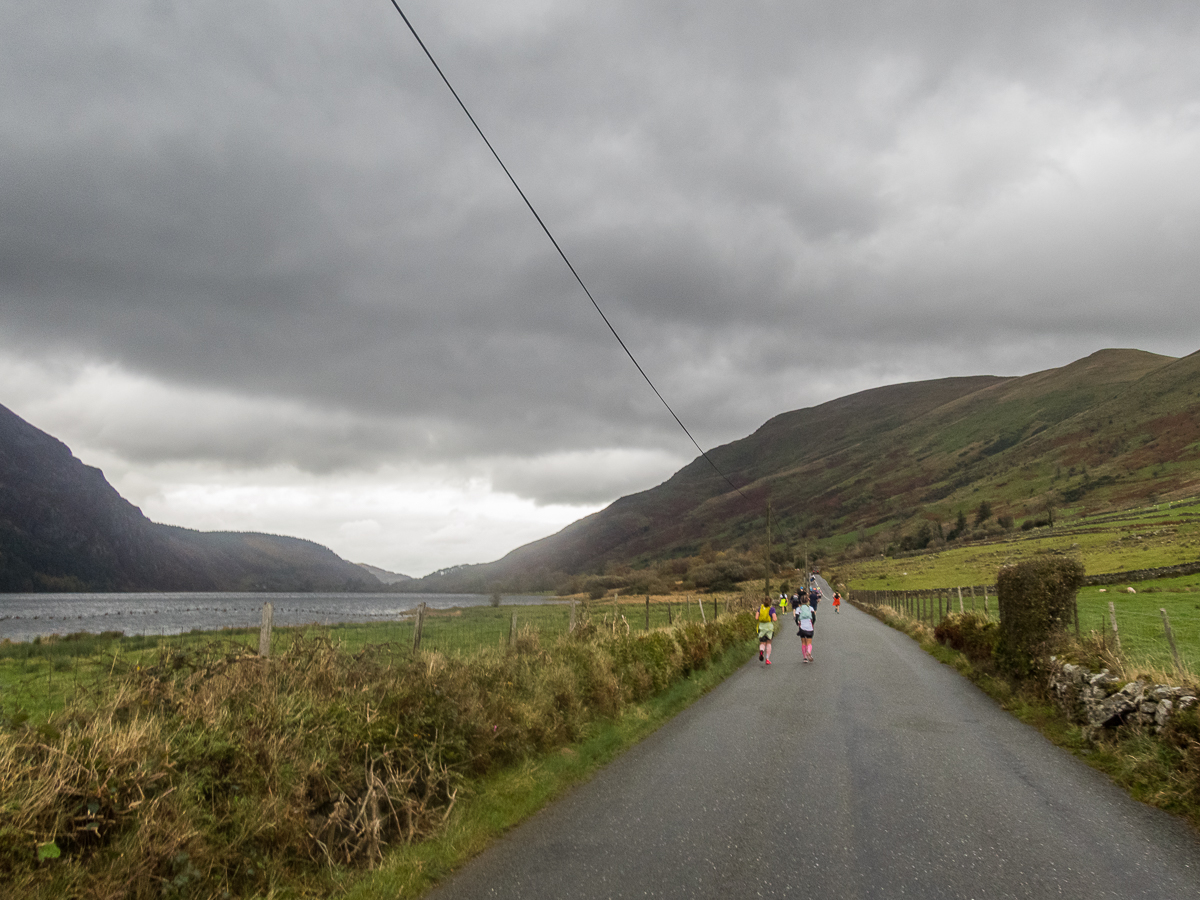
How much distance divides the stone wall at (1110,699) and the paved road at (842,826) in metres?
0.95

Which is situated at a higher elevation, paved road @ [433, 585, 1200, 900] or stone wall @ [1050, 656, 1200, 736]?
stone wall @ [1050, 656, 1200, 736]

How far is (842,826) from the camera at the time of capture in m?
6.77

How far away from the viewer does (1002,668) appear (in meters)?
16.9

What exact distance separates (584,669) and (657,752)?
2.46 metres

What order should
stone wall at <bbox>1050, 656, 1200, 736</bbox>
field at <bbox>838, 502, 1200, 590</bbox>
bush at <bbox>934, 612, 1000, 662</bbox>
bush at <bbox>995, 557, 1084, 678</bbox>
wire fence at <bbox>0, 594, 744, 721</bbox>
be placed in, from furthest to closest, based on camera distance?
field at <bbox>838, 502, 1200, 590</bbox> < bush at <bbox>934, 612, 1000, 662</bbox> < bush at <bbox>995, 557, 1084, 678</bbox> < stone wall at <bbox>1050, 656, 1200, 736</bbox> < wire fence at <bbox>0, 594, 744, 721</bbox>

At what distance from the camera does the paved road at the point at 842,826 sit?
5.55 metres

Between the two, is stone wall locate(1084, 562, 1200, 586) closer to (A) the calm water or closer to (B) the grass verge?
(A) the calm water

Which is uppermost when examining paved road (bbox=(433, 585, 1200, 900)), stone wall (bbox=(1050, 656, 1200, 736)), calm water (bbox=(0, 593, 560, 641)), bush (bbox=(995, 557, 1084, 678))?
bush (bbox=(995, 557, 1084, 678))

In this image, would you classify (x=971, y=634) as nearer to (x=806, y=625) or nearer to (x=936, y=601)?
(x=806, y=625)

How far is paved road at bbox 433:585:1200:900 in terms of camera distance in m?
5.55

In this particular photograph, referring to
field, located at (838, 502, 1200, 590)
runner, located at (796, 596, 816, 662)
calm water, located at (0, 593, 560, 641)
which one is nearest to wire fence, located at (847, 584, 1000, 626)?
field, located at (838, 502, 1200, 590)

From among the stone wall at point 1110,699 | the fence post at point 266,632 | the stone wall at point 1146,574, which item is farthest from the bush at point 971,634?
the stone wall at point 1146,574

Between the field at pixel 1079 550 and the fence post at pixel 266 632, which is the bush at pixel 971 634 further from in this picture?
the field at pixel 1079 550

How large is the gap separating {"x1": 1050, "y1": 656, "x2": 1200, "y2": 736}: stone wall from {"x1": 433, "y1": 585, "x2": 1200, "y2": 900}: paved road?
947 millimetres
